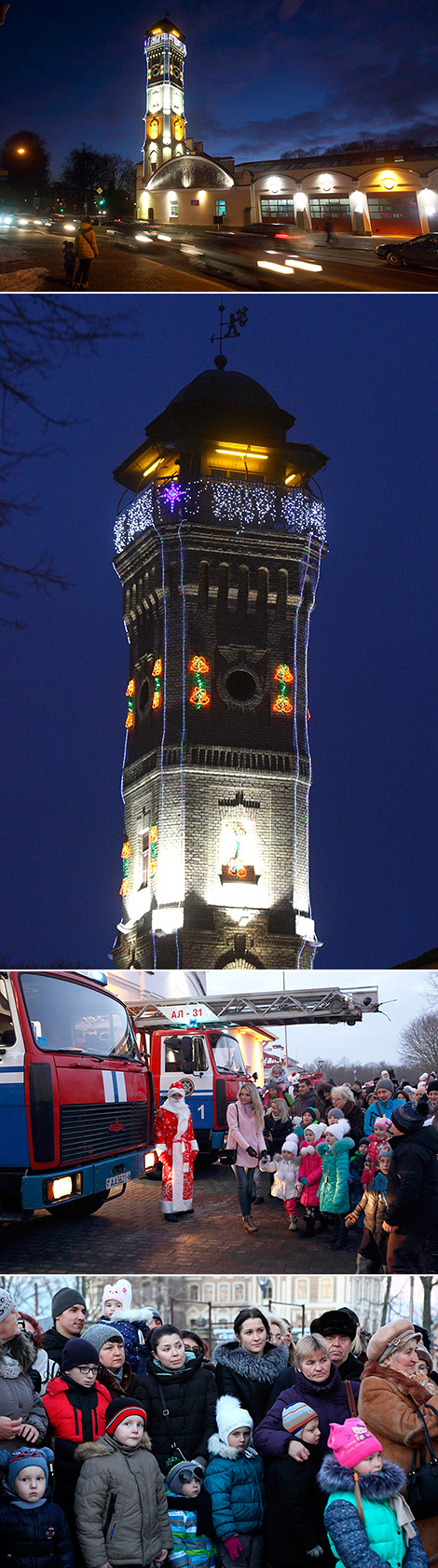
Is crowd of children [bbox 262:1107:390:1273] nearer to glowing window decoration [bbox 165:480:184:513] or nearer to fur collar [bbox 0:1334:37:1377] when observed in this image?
fur collar [bbox 0:1334:37:1377]

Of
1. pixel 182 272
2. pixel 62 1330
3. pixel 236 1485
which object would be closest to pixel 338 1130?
pixel 62 1330

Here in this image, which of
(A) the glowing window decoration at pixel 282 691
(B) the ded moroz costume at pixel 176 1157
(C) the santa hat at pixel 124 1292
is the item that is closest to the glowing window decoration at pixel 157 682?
(A) the glowing window decoration at pixel 282 691

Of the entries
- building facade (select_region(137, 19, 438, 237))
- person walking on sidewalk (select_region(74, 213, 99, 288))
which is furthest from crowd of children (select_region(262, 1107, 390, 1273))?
building facade (select_region(137, 19, 438, 237))

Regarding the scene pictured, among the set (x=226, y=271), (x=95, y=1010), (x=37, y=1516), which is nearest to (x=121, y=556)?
(x=226, y=271)

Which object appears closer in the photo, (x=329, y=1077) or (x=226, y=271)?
(x=329, y=1077)

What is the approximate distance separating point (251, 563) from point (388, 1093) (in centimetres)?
3028

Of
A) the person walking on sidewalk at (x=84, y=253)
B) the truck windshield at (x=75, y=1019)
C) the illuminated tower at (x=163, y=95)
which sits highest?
the illuminated tower at (x=163, y=95)

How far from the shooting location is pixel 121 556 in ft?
131

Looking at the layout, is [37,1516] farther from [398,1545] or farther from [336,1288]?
[336,1288]

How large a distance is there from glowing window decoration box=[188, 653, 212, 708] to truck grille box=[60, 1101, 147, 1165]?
2817cm

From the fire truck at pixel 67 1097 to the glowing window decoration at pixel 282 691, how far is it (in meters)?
28.6

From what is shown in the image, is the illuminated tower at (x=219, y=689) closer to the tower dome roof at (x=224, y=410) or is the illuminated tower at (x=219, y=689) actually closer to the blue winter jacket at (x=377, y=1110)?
the tower dome roof at (x=224, y=410)

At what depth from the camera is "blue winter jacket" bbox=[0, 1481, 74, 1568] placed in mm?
5312

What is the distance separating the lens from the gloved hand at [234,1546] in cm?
567
